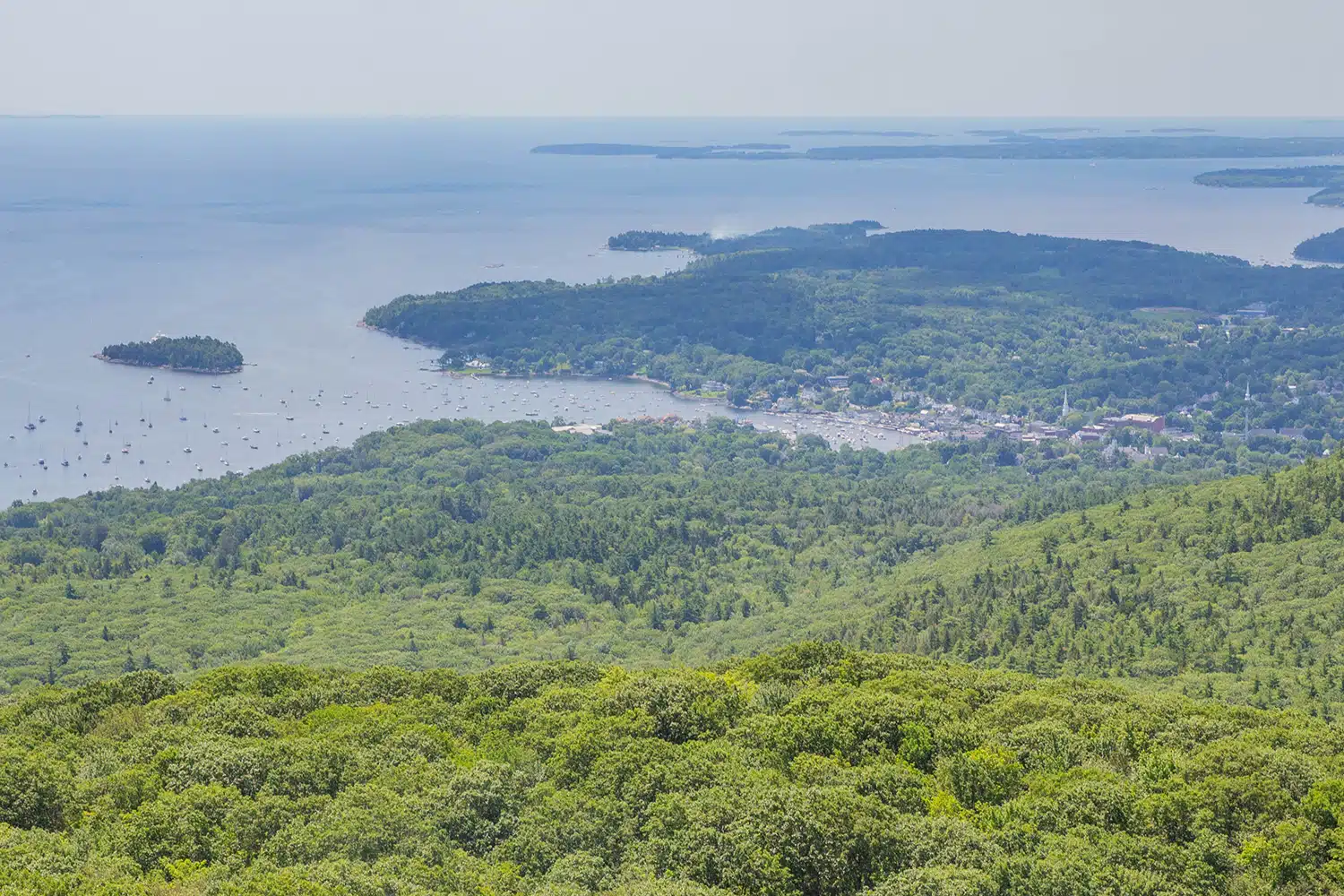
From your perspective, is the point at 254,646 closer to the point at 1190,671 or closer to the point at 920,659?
the point at 920,659

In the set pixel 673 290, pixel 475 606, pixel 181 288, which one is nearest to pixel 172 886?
pixel 475 606

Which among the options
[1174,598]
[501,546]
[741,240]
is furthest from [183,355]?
[741,240]

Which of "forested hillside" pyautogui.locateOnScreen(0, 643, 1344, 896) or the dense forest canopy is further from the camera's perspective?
the dense forest canopy

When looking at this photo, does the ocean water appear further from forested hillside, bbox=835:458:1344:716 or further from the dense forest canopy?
forested hillside, bbox=835:458:1344:716

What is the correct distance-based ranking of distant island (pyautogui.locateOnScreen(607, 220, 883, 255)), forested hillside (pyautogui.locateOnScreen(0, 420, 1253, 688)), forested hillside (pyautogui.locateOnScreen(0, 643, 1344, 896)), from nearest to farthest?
forested hillside (pyautogui.locateOnScreen(0, 643, 1344, 896)), forested hillside (pyautogui.locateOnScreen(0, 420, 1253, 688)), distant island (pyautogui.locateOnScreen(607, 220, 883, 255))

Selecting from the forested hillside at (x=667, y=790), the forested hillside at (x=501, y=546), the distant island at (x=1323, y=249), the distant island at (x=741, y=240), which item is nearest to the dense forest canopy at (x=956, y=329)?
the distant island at (x=741, y=240)

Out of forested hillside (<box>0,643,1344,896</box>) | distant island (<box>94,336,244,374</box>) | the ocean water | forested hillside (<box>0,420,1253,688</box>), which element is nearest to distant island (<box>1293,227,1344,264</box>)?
the ocean water

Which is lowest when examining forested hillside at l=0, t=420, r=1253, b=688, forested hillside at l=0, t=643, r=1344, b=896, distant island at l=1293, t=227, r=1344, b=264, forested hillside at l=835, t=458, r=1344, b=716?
forested hillside at l=0, t=420, r=1253, b=688
